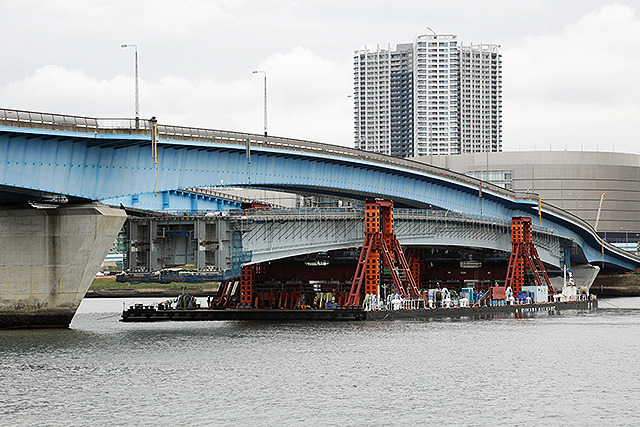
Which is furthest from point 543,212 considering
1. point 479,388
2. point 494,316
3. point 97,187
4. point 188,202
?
point 479,388

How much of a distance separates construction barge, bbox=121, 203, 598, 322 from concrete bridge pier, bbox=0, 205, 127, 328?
787 inches

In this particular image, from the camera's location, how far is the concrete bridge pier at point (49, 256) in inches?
2970

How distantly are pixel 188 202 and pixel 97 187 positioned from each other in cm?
2957

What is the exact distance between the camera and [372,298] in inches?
3661

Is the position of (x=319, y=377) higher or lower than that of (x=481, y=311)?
higher

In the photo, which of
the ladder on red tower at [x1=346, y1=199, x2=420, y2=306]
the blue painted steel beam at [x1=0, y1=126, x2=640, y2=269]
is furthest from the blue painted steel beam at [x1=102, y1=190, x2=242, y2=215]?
the ladder on red tower at [x1=346, y1=199, x2=420, y2=306]

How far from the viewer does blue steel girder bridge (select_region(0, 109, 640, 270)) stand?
70188 millimetres

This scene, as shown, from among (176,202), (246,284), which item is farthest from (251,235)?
(176,202)

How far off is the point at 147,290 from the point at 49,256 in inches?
4565

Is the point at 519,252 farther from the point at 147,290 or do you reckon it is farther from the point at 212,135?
the point at 147,290

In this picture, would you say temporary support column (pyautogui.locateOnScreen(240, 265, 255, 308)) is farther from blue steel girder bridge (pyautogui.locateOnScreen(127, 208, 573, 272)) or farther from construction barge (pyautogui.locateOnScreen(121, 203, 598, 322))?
blue steel girder bridge (pyautogui.locateOnScreen(127, 208, 573, 272))

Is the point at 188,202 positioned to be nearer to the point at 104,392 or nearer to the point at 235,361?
the point at 235,361

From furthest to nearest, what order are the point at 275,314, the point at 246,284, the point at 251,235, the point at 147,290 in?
1. the point at 147,290
2. the point at 246,284
3. the point at 275,314
4. the point at 251,235

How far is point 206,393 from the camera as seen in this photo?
48156mm
